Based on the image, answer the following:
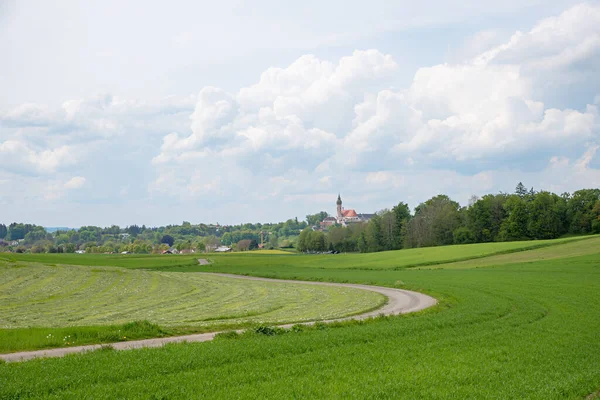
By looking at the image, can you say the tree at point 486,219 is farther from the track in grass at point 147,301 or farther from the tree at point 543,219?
the track in grass at point 147,301

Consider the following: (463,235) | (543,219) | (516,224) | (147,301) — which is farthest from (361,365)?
(463,235)

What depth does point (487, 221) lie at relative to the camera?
138 m

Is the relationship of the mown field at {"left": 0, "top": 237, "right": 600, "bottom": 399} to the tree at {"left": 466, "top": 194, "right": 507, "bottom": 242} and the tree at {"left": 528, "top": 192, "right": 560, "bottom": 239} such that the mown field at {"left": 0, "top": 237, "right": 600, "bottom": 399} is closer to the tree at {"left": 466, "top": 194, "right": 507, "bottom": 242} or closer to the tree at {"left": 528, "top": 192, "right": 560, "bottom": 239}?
the tree at {"left": 528, "top": 192, "right": 560, "bottom": 239}

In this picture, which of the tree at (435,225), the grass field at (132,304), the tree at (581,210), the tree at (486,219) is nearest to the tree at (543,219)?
the tree at (581,210)

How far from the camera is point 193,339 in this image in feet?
65.3

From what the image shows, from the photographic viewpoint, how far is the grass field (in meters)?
23.1

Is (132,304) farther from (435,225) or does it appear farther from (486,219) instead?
(435,225)

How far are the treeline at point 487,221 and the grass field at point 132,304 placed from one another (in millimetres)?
98883

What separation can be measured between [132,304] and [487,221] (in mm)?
Result: 122464

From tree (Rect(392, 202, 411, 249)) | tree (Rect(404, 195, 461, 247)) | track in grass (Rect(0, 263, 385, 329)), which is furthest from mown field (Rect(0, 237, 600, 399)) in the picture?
tree (Rect(392, 202, 411, 249))

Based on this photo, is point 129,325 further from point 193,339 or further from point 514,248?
point 514,248

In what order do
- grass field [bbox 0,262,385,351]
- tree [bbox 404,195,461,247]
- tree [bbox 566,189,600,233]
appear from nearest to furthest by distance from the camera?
1. grass field [bbox 0,262,385,351]
2. tree [bbox 566,189,600,233]
3. tree [bbox 404,195,461,247]

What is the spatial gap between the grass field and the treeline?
98883 millimetres

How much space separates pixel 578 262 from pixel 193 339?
2347 inches
